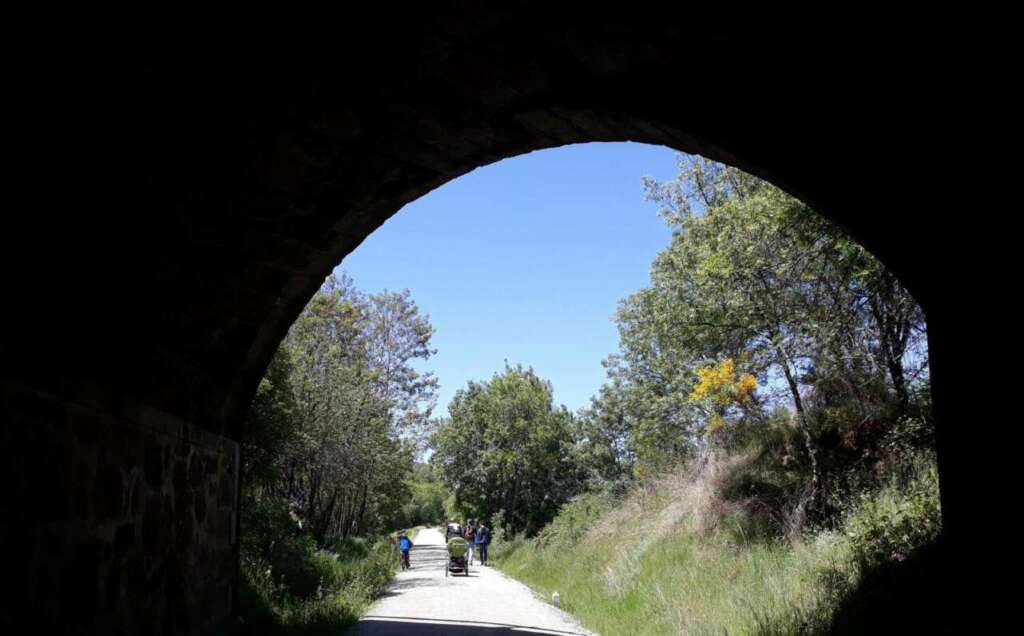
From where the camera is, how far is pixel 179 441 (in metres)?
5.30

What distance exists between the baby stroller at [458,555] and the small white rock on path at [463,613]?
2165 mm

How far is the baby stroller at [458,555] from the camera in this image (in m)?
21.3

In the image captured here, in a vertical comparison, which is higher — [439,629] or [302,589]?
[302,589]

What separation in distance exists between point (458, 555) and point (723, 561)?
12.4m

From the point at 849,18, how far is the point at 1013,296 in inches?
56.0

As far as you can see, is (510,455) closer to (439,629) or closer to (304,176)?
(439,629)

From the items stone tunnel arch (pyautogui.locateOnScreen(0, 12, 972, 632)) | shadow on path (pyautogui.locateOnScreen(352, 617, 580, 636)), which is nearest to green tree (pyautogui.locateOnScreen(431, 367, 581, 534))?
shadow on path (pyautogui.locateOnScreen(352, 617, 580, 636))

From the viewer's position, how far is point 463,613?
12.0 meters

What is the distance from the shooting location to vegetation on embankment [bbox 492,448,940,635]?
6949 mm

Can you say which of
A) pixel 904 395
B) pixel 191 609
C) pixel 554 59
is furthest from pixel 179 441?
pixel 904 395

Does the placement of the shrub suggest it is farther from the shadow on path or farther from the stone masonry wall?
the stone masonry wall

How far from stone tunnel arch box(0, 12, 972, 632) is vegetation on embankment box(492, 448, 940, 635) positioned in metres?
3.34

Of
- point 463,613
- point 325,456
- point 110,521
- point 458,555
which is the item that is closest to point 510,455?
point 458,555

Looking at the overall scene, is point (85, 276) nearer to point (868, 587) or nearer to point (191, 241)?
point (191, 241)
